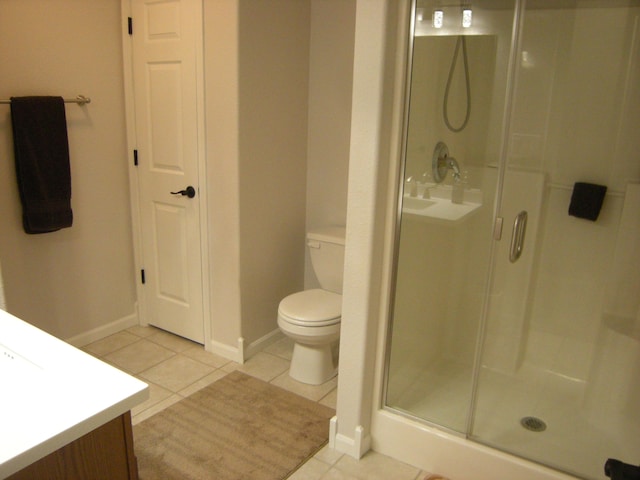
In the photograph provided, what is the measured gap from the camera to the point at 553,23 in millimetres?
2414

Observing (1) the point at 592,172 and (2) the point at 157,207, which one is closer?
(1) the point at 592,172

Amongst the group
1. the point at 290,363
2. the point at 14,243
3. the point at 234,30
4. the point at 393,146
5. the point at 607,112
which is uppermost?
the point at 234,30

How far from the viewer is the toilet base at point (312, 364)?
2824 millimetres

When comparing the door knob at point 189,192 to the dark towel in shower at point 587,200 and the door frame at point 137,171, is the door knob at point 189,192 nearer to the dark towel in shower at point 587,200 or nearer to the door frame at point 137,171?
the door frame at point 137,171

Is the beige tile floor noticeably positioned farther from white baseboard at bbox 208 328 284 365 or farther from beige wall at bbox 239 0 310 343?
beige wall at bbox 239 0 310 343

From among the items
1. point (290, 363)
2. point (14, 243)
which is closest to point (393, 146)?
point (290, 363)

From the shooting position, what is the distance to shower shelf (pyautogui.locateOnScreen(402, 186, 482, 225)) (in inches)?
89.9

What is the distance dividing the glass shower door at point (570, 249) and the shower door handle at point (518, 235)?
0.01 m

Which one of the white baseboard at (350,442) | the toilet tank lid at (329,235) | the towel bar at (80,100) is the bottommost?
the white baseboard at (350,442)

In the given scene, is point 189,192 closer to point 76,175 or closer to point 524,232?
point 76,175

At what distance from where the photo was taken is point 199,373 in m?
2.92

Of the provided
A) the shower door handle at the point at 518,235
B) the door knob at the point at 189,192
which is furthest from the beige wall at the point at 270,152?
the shower door handle at the point at 518,235

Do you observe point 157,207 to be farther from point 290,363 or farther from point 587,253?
point 587,253

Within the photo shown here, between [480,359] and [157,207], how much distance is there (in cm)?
214
